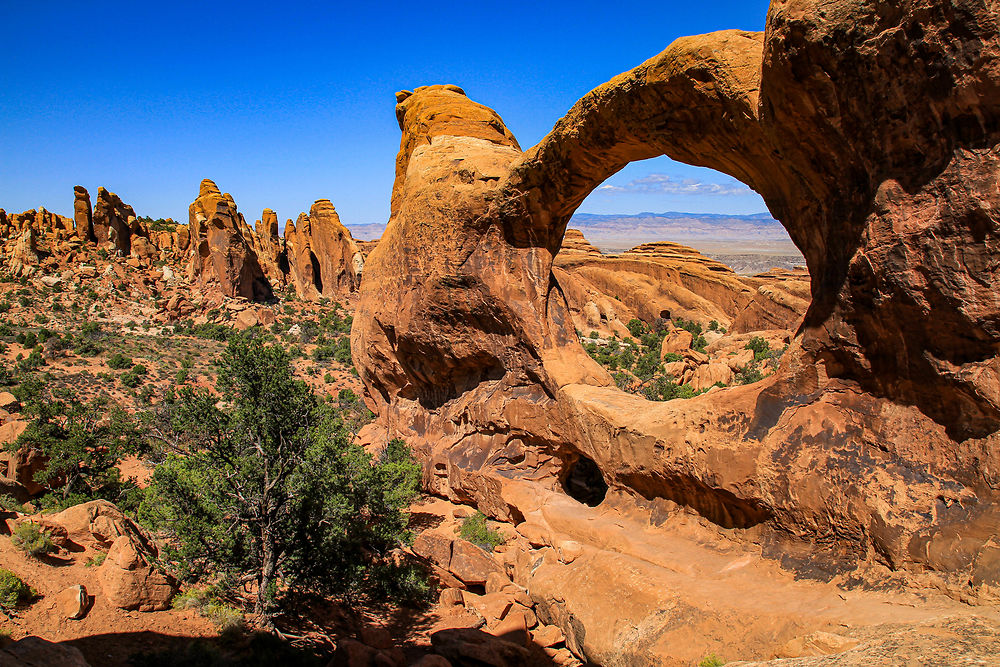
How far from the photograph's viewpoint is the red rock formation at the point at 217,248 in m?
40.8

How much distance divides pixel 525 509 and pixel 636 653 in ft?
14.6

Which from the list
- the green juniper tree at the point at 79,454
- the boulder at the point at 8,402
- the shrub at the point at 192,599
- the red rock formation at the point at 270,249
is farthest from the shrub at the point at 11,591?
the red rock formation at the point at 270,249

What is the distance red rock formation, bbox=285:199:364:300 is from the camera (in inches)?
1925

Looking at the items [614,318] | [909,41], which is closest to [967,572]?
[909,41]

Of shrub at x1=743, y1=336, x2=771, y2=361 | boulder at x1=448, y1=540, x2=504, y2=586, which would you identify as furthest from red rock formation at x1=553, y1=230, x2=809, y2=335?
boulder at x1=448, y1=540, x2=504, y2=586

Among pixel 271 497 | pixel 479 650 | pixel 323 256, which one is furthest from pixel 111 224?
pixel 479 650

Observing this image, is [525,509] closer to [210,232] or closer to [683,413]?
[683,413]

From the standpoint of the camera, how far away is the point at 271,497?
8219 millimetres

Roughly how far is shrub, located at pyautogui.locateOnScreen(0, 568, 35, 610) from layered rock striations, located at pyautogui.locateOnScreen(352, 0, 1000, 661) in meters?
6.50

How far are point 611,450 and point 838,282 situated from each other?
14.1ft

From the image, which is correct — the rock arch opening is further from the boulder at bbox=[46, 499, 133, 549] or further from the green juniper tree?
the green juniper tree

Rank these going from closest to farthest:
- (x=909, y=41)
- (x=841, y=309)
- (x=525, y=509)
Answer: (x=909, y=41) → (x=841, y=309) → (x=525, y=509)

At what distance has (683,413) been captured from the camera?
8.05m

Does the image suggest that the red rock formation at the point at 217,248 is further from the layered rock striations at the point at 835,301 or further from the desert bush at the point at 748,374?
the layered rock striations at the point at 835,301
